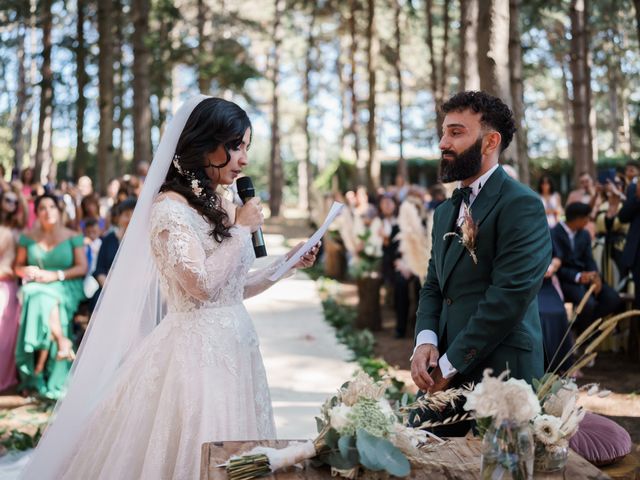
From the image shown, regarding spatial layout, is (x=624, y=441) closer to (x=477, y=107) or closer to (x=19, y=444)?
(x=477, y=107)

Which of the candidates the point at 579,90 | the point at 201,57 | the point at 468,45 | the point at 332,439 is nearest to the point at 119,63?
the point at 201,57

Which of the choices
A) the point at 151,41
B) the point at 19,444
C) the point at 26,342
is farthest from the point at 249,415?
the point at 151,41

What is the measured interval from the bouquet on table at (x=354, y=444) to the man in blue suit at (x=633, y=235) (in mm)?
6708

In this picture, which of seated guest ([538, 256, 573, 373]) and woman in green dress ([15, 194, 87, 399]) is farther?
woman in green dress ([15, 194, 87, 399])

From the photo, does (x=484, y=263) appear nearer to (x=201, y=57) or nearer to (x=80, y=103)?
(x=80, y=103)

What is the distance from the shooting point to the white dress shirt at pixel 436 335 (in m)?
3.31

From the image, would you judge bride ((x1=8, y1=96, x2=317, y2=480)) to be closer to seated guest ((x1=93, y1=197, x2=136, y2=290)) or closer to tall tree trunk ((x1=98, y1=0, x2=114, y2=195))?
seated guest ((x1=93, y1=197, x2=136, y2=290))

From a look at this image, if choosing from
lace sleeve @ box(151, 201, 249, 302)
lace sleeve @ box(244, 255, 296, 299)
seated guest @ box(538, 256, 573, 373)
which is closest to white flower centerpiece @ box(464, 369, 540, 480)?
lace sleeve @ box(151, 201, 249, 302)

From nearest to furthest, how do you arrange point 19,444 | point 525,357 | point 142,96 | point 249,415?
point 525,357 < point 249,415 < point 19,444 < point 142,96

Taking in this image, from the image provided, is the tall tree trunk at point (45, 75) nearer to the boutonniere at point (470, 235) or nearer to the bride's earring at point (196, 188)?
the bride's earring at point (196, 188)

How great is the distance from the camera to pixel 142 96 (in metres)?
15.0

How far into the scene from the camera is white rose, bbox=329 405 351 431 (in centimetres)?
241

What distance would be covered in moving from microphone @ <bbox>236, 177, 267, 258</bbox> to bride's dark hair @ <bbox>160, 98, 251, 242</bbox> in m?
0.14

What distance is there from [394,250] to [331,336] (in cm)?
235
